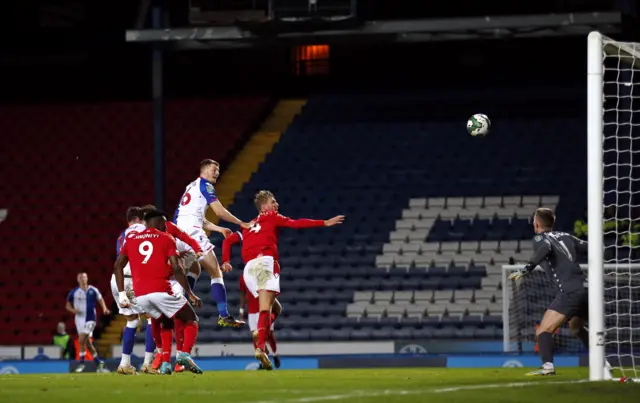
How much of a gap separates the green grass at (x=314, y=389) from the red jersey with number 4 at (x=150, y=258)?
92cm

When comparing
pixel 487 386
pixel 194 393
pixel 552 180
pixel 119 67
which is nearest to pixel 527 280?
pixel 552 180

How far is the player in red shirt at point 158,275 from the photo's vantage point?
44.1 ft

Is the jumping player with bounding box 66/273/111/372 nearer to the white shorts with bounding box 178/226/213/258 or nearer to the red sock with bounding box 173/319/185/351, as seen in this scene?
the white shorts with bounding box 178/226/213/258

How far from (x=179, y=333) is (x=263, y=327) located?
4.16 feet

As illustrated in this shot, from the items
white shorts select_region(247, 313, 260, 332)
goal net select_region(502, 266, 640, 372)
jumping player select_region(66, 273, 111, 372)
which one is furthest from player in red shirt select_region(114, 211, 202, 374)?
jumping player select_region(66, 273, 111, 372)

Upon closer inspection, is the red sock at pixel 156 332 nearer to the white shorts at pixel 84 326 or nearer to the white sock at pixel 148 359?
the white sock at pixel 148 359

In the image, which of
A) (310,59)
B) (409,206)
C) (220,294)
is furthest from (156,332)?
(310,59)

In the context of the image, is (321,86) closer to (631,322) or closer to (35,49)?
(35,49)

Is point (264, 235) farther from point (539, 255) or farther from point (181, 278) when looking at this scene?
point (539, 255)

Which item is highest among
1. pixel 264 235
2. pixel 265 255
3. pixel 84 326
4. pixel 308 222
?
pixel 308 222

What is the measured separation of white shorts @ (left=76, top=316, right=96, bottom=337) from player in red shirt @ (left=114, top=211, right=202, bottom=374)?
1009 cm

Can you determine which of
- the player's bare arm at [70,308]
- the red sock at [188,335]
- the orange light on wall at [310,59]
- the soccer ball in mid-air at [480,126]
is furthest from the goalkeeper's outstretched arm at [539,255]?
the orange light on wall at [310,59]

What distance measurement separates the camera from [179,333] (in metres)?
13.9

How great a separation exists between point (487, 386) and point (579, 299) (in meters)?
2.35
